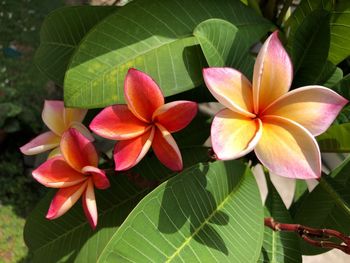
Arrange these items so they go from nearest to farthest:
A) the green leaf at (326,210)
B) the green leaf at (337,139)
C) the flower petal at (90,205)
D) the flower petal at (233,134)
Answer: the flower petal at (233,134) → the flower petal at (90,205) → the green leaf at (337,139) → the green leaf at (326,210)

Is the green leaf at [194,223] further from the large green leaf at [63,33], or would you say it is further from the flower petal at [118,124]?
the large green leaf at [63,33]

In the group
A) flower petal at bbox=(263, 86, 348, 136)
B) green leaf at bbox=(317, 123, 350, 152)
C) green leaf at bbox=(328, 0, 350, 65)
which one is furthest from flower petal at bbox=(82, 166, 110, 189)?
green leaf at bbox=(328, 0, 350, 65)

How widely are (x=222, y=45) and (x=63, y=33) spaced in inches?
10.4

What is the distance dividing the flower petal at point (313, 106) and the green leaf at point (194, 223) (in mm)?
142

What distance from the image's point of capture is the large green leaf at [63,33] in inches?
29.4

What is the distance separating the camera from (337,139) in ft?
2.32

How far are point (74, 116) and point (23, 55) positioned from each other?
1.77 metres

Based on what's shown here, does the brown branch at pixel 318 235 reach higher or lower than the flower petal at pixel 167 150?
lower

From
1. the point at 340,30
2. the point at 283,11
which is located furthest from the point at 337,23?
the point at 283,11

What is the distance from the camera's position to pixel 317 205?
851mm

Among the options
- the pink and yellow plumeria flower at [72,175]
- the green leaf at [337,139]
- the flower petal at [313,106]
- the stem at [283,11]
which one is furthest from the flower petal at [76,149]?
the stem at [283,11]

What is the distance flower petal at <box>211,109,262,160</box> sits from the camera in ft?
1.56

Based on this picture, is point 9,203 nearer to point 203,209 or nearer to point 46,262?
point 46,262

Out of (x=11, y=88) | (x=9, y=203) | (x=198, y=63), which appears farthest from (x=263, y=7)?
(x=11, y=88)
